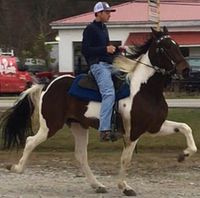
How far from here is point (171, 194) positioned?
8844 millimetres

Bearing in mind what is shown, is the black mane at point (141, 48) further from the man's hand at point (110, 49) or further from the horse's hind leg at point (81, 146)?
the horse's hind leg at point (81, 146)

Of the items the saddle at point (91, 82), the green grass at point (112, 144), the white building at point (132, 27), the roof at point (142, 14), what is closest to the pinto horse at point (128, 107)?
the saddle at point (91, 82)

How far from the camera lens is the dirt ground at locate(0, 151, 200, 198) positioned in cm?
902

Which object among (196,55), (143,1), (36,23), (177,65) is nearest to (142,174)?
(177,65)

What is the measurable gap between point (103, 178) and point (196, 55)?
96.9 ft

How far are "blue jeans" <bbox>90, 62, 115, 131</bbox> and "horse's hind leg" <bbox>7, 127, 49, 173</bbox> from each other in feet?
3.06

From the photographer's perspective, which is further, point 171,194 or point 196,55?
point 196,55

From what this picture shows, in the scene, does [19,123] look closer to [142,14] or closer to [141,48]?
[141,48]

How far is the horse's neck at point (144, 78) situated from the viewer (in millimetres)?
9008

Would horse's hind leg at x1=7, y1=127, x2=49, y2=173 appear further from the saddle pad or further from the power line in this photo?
the power line

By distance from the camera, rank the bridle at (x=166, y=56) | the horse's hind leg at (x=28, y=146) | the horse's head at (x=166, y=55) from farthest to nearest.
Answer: the horse's hind leg at (x=28, y=146), the bridle at (x=166, y=56), the horse's head at (x=166, y=55)

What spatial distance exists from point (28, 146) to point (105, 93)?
140 centimetres

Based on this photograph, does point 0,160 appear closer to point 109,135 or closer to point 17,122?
point 17,122

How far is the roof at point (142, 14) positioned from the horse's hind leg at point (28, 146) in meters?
32.2
